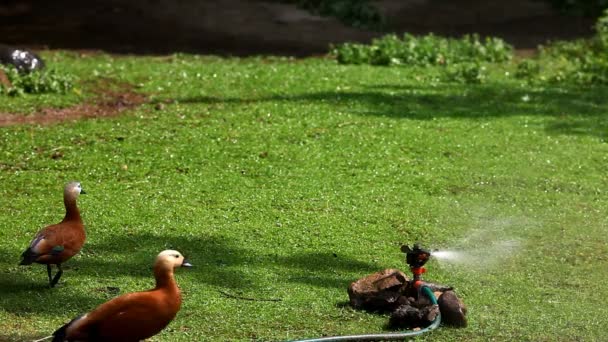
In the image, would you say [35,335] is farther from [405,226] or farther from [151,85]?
[151,85]

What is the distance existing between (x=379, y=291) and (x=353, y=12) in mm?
13317

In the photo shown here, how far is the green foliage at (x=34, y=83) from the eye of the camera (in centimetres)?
1362

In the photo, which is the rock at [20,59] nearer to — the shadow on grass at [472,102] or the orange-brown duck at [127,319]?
the shadow on grass at [472,102]

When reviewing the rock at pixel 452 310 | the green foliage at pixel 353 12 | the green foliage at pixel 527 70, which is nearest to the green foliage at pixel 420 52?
the green foliage at pixel 527 70

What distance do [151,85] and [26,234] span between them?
5555mm

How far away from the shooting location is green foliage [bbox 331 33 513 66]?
16.4 meters

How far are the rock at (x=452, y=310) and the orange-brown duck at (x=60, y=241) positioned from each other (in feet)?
7.50

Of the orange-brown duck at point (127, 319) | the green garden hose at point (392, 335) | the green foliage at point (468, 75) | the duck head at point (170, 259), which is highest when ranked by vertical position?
the green foliage at point (468, 75)

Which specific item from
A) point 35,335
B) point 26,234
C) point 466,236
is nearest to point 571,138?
point 466,236

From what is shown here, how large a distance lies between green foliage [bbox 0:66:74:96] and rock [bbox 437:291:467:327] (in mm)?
7609

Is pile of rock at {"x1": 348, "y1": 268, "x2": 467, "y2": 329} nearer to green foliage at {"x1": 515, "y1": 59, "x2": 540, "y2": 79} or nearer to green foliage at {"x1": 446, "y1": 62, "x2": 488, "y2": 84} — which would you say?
green foliage at {"x1": 446, "y1": 62, "x2": 488, "y2": 84}

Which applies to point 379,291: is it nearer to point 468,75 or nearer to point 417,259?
point 417,259

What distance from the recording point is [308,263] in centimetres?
867

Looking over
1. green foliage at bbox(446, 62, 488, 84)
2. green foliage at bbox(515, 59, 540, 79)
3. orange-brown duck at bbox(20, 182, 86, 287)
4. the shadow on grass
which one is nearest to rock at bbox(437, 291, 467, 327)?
orange-brown duck at bbox(20, 182, 86, 287)
